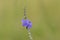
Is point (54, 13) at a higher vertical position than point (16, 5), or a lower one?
lower

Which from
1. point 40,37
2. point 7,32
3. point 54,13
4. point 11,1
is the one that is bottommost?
point 40,37

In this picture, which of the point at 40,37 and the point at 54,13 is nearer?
the point at 40,37

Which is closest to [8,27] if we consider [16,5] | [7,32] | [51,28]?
[7,32]

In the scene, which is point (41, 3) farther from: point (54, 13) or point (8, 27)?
point (8, 27)

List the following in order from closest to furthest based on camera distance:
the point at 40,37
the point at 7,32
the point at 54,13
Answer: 1. the point at 40,37
2. the point at 7,32
3. the point at 54,13

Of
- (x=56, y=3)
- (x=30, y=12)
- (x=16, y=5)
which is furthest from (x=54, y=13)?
(x=16, y=5)

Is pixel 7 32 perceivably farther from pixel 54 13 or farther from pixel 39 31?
pixel 54 13

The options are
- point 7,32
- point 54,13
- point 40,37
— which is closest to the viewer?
point 40,37
